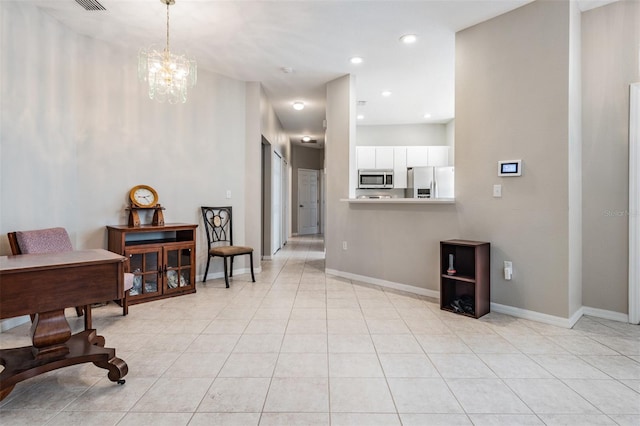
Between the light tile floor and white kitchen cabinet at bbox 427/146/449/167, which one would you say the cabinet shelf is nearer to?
the light tile floor

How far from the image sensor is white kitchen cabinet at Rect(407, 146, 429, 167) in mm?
7027

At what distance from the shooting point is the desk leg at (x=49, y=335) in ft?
6.12

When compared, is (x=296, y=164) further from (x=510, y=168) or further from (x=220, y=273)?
(x=510, y=168)

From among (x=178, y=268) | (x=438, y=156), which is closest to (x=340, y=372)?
(x=178, y=268)

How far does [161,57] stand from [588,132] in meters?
3.98

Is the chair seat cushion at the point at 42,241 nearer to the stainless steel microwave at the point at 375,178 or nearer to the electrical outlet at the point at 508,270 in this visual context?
the electrical outlet at the point at 508,270

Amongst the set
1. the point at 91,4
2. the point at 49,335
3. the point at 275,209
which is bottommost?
the point at 49,335

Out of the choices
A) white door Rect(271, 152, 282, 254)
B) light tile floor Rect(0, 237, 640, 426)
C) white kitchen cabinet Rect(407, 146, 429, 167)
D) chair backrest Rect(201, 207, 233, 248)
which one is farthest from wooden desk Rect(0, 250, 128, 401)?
white kitchen cabinet Rect(407, 146, 429, 167)

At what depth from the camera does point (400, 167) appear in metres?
7.09

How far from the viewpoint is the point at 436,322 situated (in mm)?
2938

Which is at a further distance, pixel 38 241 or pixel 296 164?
pixel 296 164

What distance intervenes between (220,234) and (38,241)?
84.7 inches

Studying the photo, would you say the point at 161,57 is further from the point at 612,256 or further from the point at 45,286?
the point at 612,256

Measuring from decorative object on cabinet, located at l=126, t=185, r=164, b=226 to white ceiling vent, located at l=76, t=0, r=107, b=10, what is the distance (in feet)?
5.69
